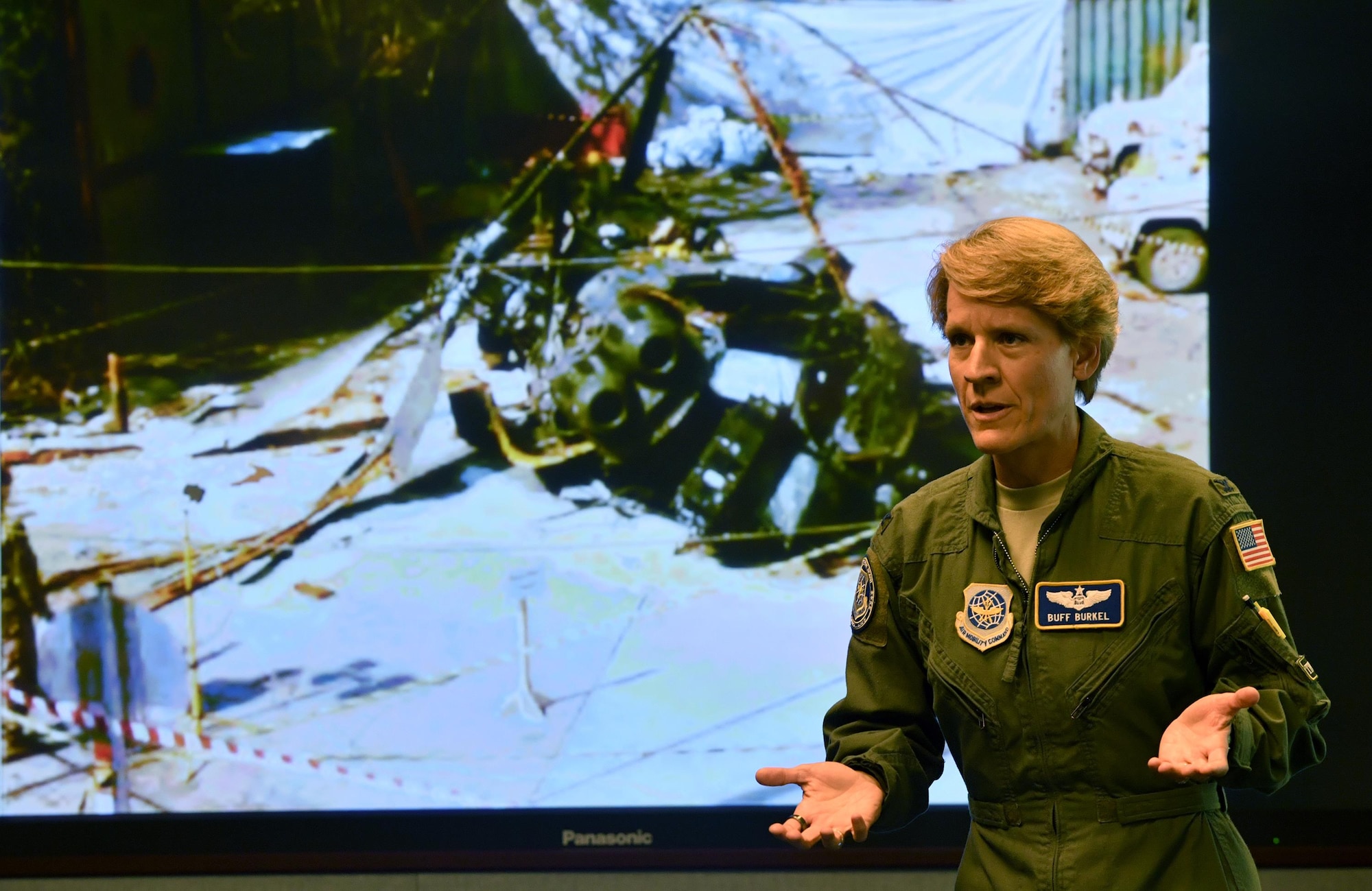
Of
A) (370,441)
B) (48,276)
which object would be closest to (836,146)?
(370,441)

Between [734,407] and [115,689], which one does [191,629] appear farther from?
[734,407]

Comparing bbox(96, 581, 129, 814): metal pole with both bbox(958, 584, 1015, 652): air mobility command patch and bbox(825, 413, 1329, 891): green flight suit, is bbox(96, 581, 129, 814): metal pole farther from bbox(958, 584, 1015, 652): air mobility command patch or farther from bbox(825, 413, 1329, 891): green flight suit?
bbox(958, 584, 1015, 652): air mobility command patch

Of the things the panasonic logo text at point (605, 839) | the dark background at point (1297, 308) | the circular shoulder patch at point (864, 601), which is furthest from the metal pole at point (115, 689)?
the circular shoulder patch at point (864, 601)

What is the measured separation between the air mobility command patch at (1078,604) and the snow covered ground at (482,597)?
156 centimetres

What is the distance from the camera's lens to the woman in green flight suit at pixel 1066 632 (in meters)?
1.33

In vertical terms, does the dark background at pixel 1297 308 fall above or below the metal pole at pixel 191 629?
above

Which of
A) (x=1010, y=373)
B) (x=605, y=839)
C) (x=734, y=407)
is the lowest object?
(x=605, y=839)

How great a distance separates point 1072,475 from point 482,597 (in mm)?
1840

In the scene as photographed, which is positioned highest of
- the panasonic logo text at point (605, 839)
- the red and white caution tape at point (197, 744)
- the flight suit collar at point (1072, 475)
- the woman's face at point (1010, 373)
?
the woman's face at point (1010, 373)

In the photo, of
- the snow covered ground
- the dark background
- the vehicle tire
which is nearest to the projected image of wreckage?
the snow covered ground

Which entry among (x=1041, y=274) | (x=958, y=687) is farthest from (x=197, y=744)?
(x=1041, y=274)

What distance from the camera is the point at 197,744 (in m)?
3.00

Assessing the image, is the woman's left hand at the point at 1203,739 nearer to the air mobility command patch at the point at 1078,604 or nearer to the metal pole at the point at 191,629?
the air mobility command patch at the point at 1078,604

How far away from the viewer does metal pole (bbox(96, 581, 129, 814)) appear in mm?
3008
